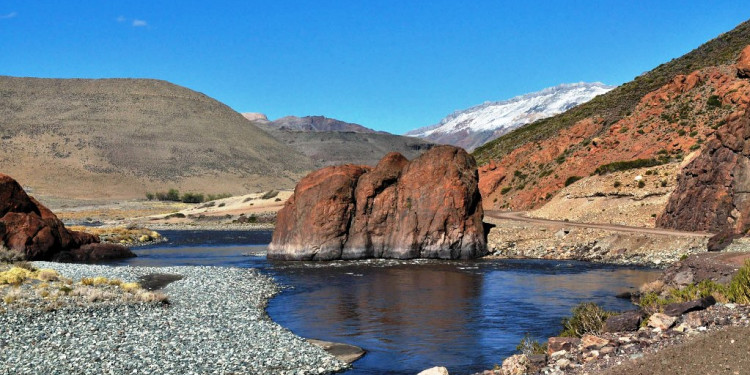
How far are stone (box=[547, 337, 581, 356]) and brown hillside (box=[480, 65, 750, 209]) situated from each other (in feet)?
153

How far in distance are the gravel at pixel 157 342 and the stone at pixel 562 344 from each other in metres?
5.10

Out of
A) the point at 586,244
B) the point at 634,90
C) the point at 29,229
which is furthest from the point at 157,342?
the point at 634,90

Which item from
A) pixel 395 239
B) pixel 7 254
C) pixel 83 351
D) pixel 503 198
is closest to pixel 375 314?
pixel 83 351

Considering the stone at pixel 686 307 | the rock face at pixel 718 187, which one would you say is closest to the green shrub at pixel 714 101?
the rock face at pixel 718 187

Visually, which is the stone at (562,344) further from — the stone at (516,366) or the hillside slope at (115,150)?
the hillside slope at (115,150)

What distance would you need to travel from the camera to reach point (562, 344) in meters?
14.1

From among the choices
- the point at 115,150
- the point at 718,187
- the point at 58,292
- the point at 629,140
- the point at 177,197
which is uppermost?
the point at 115,150

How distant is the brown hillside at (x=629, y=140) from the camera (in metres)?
63.5

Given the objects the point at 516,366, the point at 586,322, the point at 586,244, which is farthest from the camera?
the point at 586,244

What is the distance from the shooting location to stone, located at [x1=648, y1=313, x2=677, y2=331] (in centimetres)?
1361

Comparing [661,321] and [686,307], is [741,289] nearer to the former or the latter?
[686,307]

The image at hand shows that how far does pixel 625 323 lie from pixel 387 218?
87.6 ft

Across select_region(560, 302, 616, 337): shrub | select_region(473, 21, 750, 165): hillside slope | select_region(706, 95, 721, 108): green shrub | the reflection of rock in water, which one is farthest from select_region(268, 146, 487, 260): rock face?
select_region(473, 21, 750, 165): hillside slope

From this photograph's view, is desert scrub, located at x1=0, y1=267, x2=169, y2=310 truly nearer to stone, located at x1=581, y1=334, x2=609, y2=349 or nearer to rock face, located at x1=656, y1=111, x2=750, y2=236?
stone, located at x1=581, y1=334, x2=609, y2=349
